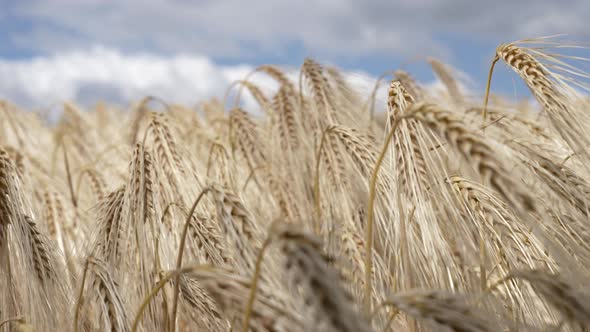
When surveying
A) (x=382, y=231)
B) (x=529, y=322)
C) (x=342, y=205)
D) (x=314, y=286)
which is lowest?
(x=314, y=286)

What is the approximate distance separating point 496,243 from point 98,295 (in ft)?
3.01

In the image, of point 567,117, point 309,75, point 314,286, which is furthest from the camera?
point 309,75

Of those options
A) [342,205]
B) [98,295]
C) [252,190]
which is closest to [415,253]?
[342,205]

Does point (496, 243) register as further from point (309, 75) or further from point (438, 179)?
point (309, 75)

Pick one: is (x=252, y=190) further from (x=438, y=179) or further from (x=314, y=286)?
(x=314, y=286)

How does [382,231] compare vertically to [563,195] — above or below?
above

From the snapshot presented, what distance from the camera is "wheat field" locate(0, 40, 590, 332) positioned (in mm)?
805

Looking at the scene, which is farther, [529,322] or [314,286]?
[529,322]

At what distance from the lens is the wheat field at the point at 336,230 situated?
80 centimetres

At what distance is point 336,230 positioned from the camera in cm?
136

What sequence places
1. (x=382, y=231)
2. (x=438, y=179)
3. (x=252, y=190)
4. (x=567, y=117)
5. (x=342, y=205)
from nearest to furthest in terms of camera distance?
(x=438, y=179)
(x=567, y=117)
(x=382, y=231)
(x=342, y=205)
(x=252, y=190)

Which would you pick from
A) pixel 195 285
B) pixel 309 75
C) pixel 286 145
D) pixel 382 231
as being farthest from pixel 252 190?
pixel 195 285

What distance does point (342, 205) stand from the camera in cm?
179

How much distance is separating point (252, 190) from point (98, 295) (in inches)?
49.6
